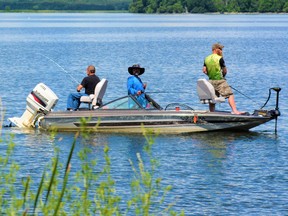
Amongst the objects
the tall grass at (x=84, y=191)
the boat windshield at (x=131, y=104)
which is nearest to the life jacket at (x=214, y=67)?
the boat windshield at (x=131, y=104)

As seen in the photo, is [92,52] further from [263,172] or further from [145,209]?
[145,209]

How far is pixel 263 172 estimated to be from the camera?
50.2 feet

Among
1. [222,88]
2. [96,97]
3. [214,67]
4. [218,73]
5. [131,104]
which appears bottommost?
[131,104]

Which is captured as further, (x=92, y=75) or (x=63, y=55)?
(x=63, y=55)

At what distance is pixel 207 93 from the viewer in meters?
18.4

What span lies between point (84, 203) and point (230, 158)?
867cm

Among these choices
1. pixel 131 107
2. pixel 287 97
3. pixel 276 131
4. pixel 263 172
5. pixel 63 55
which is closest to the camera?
pixel 263 172

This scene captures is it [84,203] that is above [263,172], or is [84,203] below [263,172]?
above

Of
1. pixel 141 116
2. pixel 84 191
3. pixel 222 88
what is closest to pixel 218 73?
pixel 222 88

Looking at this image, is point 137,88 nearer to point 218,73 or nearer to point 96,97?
point 96,97

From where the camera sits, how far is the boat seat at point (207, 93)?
1839 centimetres

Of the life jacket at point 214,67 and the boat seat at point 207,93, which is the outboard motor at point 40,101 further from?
the life jacket at point 214,67

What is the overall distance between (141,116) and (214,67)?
1.79 m

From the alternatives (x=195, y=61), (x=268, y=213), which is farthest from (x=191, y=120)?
(x=195, y=61)
